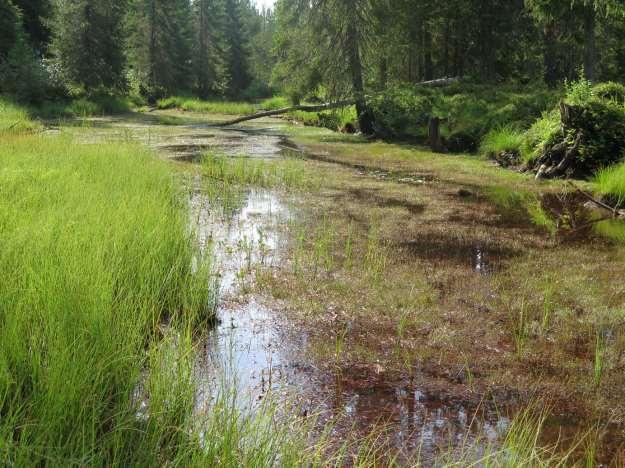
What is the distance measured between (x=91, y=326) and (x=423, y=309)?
265 centimetres

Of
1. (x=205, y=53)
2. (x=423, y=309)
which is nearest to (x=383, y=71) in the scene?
(x=423, y=309)

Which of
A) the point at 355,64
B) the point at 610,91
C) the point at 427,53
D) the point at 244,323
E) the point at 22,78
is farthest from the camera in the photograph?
the point at 22,78

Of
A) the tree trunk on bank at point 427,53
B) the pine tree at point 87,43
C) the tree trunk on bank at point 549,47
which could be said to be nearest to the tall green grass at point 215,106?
the pine tree at point 87,43

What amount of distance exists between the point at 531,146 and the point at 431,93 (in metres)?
5.17

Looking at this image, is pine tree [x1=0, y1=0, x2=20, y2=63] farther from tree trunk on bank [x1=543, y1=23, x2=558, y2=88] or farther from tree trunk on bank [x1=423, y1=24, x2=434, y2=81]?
tree trunk on bank [x1=543, y1=23, x2=558, y2=88]

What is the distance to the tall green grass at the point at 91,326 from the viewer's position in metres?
2.14

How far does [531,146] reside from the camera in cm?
1154

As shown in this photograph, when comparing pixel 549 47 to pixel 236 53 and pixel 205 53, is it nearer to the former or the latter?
pixel 205 53

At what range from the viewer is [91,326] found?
8.91ft

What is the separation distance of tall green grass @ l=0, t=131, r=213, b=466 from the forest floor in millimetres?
453

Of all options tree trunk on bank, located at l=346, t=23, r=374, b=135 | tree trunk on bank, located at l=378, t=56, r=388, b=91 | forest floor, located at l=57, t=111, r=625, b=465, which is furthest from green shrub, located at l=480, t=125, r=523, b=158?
tree trunk on bank, located at l=378, t=56, r=388, b=91

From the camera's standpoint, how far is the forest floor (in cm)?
314

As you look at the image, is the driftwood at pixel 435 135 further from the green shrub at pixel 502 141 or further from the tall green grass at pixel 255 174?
the tall green grass at pixel 255 174

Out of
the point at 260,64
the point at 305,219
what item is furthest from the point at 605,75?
the point at 260,64
